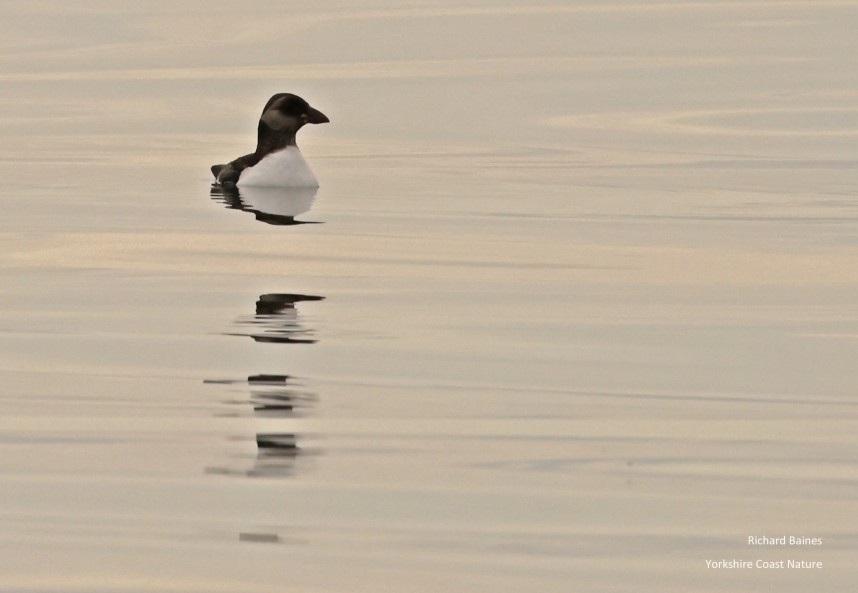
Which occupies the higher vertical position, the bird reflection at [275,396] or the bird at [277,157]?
the bird at [277,157]

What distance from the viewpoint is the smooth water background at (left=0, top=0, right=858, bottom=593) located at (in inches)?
303

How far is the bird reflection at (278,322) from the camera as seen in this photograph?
37.9 feet

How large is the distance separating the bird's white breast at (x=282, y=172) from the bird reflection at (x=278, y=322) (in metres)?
7.27

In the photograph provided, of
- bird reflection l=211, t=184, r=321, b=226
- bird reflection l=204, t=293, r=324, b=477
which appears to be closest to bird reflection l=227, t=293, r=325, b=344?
bird reflection l=204, t=293, r=324, b=477

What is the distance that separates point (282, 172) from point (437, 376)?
10.1m

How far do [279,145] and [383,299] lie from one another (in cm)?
791

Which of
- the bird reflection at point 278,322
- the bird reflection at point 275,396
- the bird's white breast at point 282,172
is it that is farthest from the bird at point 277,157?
the bird reflection at point 275,396

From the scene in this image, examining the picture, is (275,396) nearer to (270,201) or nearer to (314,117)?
(270,201)

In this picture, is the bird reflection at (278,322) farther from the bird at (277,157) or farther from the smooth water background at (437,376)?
the bird at (277,157)

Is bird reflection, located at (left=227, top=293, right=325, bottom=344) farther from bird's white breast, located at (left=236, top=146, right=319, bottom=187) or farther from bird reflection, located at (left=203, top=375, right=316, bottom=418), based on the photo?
bird's white breast, located at (left=236, top=146, right=319, bottom=187)

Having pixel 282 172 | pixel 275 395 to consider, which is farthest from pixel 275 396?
pixel 282 172

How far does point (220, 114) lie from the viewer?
29.8 metres

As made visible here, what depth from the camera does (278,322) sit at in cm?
1207

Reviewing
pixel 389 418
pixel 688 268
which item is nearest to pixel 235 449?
pixel 389 418
